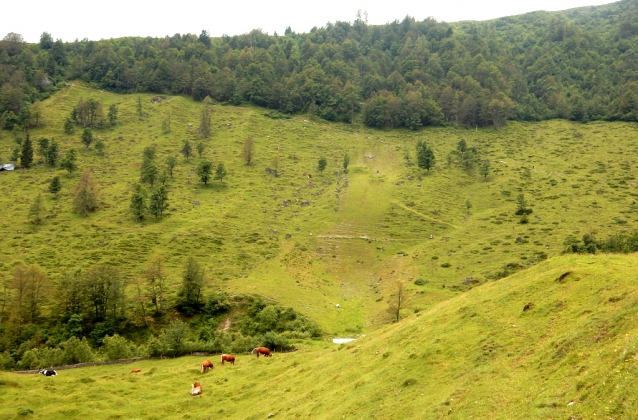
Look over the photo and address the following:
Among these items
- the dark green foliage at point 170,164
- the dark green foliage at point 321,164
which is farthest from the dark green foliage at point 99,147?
the dark green foliage at point 321,164

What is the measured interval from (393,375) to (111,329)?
52146 mm

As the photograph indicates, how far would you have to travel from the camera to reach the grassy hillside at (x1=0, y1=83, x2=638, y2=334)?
254 feet

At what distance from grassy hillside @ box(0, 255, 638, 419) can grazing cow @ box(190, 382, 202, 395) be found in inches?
23.3

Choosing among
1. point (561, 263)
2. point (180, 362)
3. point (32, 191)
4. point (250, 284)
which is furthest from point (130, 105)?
point (561, 263)

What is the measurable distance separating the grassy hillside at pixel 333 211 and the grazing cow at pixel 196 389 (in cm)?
2865

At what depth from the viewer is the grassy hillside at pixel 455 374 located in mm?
16312

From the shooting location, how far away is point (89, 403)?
29.2 metres

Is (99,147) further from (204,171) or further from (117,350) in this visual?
(117,350)

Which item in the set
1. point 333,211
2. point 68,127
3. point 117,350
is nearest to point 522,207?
point 333,211

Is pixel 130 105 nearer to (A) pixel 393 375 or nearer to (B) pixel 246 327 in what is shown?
(B) pixel 246 327

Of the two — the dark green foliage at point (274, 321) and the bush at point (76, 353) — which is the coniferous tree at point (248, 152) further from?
the bush at point (76, 353)

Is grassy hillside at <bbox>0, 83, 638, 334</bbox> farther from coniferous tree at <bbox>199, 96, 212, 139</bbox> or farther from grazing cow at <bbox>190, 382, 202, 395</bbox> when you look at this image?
grazing cow at <bbox>190, 382, 202, 395</bbox>

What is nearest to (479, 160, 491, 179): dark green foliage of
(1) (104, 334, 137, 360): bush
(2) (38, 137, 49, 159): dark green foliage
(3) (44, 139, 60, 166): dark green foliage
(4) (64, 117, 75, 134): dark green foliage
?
(1) (104, 334, 137, 360): bush

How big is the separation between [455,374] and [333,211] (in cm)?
8817
